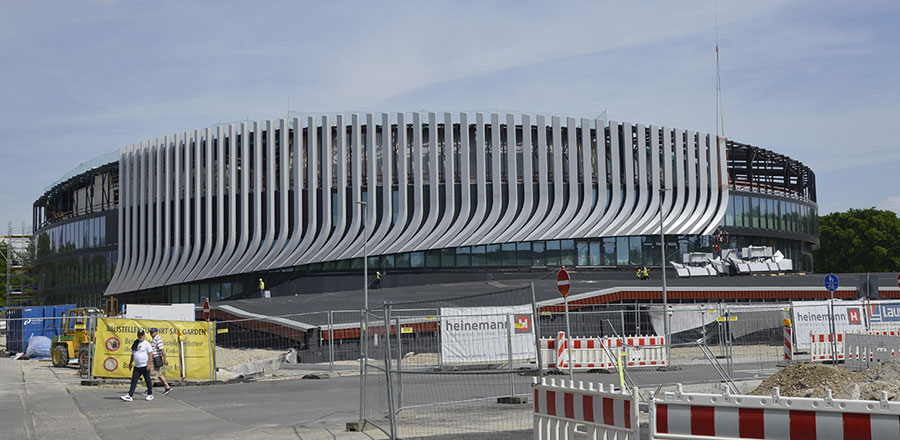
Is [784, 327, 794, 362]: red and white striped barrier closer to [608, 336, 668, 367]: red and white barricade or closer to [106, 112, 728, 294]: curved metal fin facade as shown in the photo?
[608, 336, 668, 367]: red and white barricade

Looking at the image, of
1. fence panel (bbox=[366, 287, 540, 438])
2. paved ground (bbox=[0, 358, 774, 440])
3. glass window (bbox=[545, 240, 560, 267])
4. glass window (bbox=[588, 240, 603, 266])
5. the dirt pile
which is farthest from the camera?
glass window (bbox=[588, 240, 603, 266])

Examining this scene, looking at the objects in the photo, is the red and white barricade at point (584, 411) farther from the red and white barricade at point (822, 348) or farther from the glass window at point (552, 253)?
the glass window at point (552, 253)

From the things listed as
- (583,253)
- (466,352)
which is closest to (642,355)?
(466,352)

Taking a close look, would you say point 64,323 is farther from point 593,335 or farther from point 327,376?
point 593,335

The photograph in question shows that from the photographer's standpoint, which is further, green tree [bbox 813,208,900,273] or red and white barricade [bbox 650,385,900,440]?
green tree [bbox 813,208,900,273]

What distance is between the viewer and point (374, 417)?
1473 centimetres

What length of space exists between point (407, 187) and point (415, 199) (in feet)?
4.24

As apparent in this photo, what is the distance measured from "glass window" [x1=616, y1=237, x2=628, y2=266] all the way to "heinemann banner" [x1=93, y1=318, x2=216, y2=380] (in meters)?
40.6

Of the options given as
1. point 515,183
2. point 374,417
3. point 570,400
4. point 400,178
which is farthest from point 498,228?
point 570,400

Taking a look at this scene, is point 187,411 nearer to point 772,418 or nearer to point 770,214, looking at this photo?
point 772,418

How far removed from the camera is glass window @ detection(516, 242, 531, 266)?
193 feet

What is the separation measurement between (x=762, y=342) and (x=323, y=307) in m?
22.4

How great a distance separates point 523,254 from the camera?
5906 centimetres

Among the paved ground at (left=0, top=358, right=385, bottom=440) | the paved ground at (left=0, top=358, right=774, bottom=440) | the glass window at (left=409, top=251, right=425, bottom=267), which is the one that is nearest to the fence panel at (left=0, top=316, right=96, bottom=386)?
the paved ground at (left=0, top=358, right=774, bottom=440)
